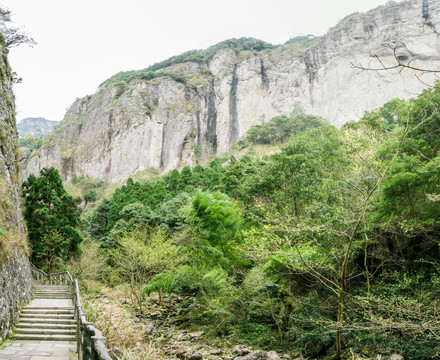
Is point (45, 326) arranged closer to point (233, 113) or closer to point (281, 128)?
point (281, 128)

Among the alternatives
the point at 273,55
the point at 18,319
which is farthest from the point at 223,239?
the point at 273,55

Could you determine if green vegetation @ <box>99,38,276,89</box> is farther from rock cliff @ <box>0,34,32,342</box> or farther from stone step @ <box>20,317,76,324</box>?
stone step @ <box>20,317,76,324</box>

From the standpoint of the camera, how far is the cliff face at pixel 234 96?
5559 centimetres

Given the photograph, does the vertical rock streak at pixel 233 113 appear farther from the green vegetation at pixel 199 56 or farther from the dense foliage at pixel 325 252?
the dense foliage at pixel 325 252

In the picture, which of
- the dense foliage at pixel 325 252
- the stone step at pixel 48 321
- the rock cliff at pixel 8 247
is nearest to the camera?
the dense foliage at pixel 325 252

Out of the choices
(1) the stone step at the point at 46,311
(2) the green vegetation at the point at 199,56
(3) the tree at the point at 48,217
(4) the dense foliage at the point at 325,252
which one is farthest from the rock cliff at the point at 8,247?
(2) the green vegetation at the point at 199,56

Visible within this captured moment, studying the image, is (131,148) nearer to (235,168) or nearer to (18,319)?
(235,168)

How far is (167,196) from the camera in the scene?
3338 cm

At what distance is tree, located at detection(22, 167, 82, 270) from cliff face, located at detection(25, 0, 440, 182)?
39.8 metres

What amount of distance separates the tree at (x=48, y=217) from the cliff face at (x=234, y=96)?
39833 mm

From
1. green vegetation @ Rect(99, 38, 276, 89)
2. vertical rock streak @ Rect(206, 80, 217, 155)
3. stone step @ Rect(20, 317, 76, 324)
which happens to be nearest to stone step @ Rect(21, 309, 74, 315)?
stone step @ Rect(20, 317, 76, 324)

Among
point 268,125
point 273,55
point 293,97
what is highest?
point 273,55

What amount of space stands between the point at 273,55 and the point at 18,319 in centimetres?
7440

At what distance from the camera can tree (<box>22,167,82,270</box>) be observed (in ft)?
69.2
